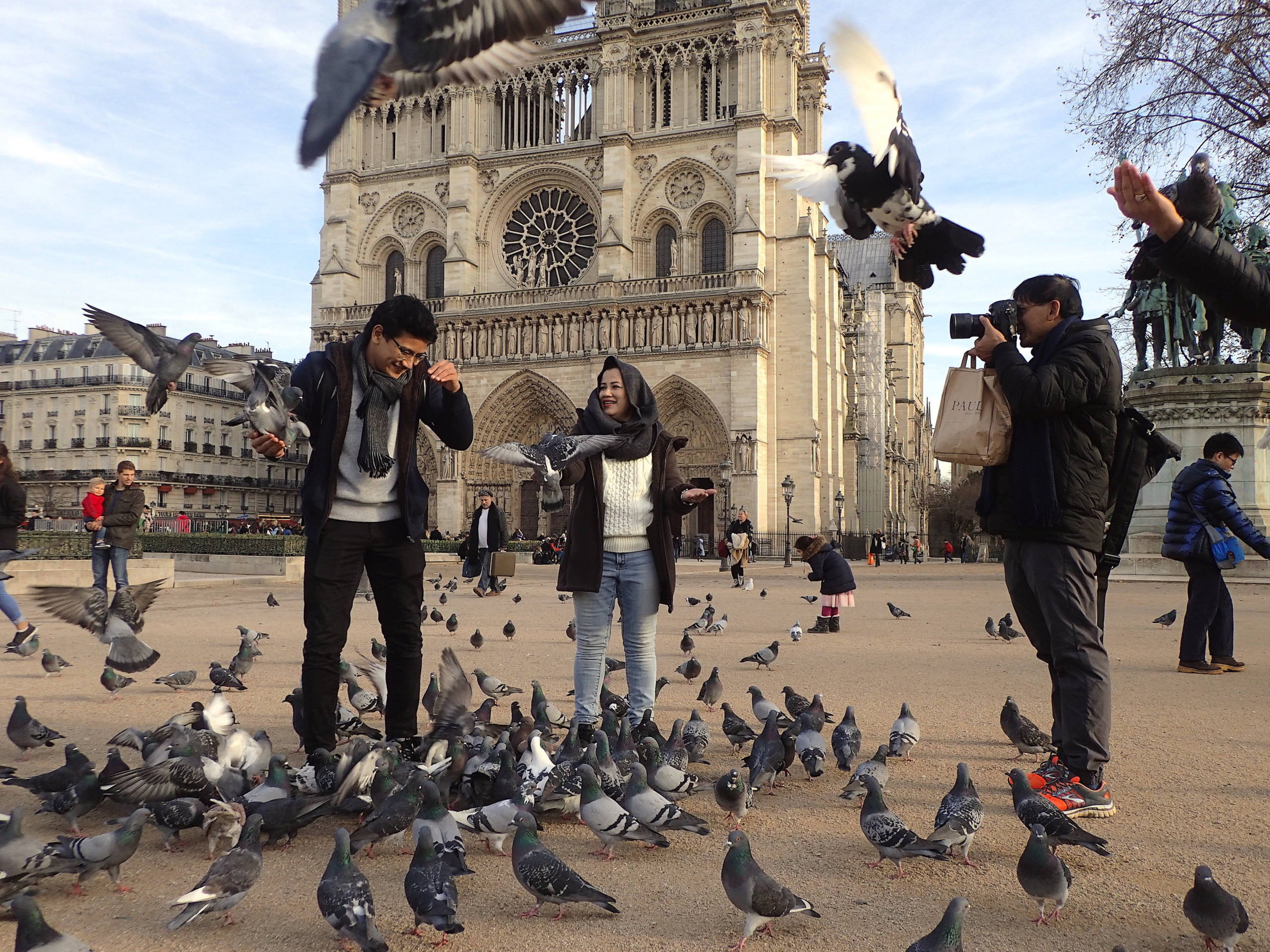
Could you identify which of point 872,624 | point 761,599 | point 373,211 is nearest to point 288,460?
point 373,211

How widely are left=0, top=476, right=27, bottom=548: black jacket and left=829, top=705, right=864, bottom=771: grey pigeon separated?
7.76 metres

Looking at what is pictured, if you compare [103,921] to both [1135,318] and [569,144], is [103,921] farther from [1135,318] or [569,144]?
[569,144]

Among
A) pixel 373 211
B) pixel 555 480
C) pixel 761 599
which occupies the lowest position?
pixel 761 599

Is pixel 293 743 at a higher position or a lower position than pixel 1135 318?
lower

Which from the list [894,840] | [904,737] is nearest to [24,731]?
[894,840]

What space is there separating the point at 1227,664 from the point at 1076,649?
15.3ft

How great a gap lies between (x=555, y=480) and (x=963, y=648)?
6.25 m

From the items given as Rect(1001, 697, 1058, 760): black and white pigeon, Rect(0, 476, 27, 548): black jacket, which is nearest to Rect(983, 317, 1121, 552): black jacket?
Rect(1001, 697, 1058, 760): black and white pigeon

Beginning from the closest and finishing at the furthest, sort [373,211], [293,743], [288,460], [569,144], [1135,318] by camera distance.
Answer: [293,743]
[1135,318]
[569,144]
[373,211]
[288,460]

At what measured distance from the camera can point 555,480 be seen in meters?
4.57

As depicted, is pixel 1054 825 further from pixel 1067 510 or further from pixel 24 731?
pixel 24 731

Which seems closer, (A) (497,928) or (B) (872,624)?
(A) (497,928)

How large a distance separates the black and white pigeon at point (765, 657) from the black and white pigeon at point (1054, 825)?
15.0 feet

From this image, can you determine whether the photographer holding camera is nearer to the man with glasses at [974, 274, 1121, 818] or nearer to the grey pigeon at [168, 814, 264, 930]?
the man with glasses at [974, 274, 1121, 818]
